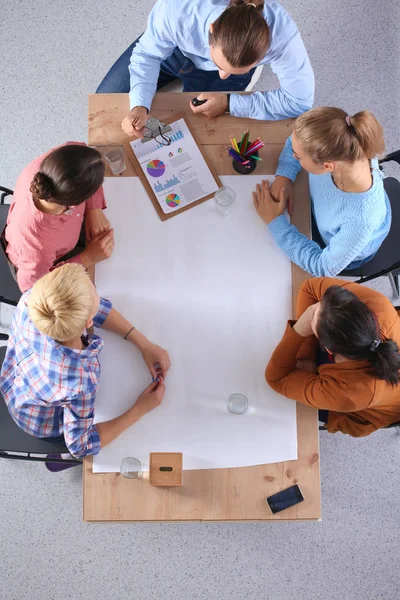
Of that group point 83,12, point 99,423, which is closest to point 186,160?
point 99,423

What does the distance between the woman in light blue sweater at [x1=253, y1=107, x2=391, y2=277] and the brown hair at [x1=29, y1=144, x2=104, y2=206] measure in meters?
0.52

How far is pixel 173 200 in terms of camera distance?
163 centimetres

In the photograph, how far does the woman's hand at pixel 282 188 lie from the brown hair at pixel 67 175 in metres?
0.55

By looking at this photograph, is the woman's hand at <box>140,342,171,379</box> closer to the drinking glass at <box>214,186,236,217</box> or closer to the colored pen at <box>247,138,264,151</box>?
the drinking glass at <box>214,186,236,217</box>

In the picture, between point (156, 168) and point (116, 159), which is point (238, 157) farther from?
point (116, 159)

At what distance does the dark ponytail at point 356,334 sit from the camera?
1.32 meters

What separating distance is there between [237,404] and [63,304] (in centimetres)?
56

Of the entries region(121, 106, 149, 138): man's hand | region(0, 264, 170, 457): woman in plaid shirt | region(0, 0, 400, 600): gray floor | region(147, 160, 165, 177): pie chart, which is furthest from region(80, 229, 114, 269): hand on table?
region(0, 0, 400, 600): gray floor

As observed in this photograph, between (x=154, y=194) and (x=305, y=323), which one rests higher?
(x=154, y=194)

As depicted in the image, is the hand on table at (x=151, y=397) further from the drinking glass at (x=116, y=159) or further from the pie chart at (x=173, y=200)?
the drinking glass at (x=116, y=159)

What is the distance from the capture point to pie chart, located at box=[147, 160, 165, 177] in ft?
5.42

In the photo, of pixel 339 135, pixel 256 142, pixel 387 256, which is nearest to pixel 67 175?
pixel 256 142

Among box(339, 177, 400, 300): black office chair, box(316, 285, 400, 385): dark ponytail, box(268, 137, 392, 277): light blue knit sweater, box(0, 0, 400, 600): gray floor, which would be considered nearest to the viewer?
box(316, 285, 400, 385): dark ponytail

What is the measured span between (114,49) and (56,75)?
32 cm
